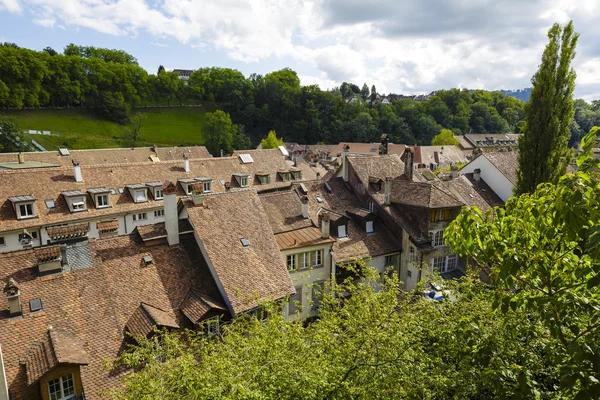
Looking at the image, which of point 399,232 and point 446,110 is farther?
point 446,110

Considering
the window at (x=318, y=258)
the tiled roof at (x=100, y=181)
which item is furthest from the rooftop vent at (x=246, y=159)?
the window at (x=318, y=258)

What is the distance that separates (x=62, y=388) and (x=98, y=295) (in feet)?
14.0

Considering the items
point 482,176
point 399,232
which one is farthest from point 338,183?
point 482,176

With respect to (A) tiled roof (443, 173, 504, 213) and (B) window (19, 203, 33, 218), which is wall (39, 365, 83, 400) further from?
(A) tiled roof (443, 173, 504, 213)

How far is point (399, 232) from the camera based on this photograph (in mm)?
30047

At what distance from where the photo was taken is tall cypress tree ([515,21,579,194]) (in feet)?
81.3

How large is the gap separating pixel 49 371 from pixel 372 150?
3692 inches

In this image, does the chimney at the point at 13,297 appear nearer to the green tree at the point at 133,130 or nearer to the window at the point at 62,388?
the window at the point at 62,388

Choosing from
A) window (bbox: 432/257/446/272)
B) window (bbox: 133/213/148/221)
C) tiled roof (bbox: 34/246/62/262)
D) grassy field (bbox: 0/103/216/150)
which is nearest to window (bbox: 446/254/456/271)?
window (bbox: 432/257/446/272)

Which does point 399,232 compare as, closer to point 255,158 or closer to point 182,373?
point 182,373

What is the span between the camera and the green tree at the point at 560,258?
184 inches

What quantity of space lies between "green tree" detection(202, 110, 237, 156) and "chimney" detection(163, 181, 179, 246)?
84.9 m

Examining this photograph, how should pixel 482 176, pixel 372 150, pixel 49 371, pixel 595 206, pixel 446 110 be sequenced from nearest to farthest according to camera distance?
pixel 595 206 < pixel 49 371 < pixel 482 176 < pixel 372 150 < pixel 446 110

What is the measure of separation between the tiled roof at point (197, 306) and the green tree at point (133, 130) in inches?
3606
